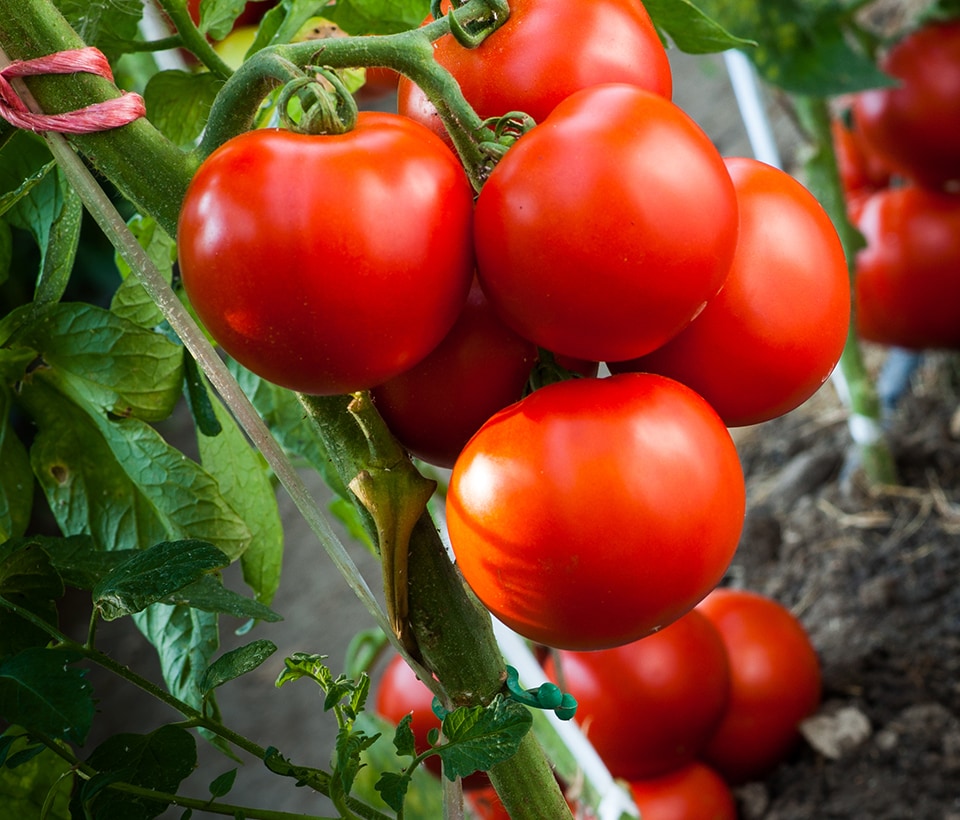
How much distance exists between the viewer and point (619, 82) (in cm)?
38

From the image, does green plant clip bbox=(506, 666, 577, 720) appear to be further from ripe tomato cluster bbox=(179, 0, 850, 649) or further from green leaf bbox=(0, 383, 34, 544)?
green leaf bbox=(0, 383, 34, 544)

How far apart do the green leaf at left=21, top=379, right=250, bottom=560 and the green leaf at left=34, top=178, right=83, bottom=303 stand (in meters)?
0.07

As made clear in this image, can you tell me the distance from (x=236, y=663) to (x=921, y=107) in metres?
1.22

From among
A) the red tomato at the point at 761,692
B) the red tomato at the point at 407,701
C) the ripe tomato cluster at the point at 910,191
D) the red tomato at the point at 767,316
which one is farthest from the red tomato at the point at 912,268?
the red tomato at the point at 767,316

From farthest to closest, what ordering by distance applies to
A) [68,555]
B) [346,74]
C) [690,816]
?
[690,816] → [346,74] → [68,555]

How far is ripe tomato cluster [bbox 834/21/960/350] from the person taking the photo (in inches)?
52.2

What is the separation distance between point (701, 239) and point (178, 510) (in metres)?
0.27

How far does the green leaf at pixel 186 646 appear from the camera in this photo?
19.0 inches


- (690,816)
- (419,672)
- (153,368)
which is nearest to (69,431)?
(153,368)

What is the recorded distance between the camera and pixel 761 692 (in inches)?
41.7

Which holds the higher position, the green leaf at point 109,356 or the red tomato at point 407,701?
the green leaf at point 109,356

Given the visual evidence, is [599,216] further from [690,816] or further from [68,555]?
[690,816]

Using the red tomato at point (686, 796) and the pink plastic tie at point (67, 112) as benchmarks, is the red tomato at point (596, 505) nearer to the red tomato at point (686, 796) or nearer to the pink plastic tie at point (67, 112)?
the pink plastic tie at point (67, 112)

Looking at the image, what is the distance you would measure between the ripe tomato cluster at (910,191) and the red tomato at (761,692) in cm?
58
